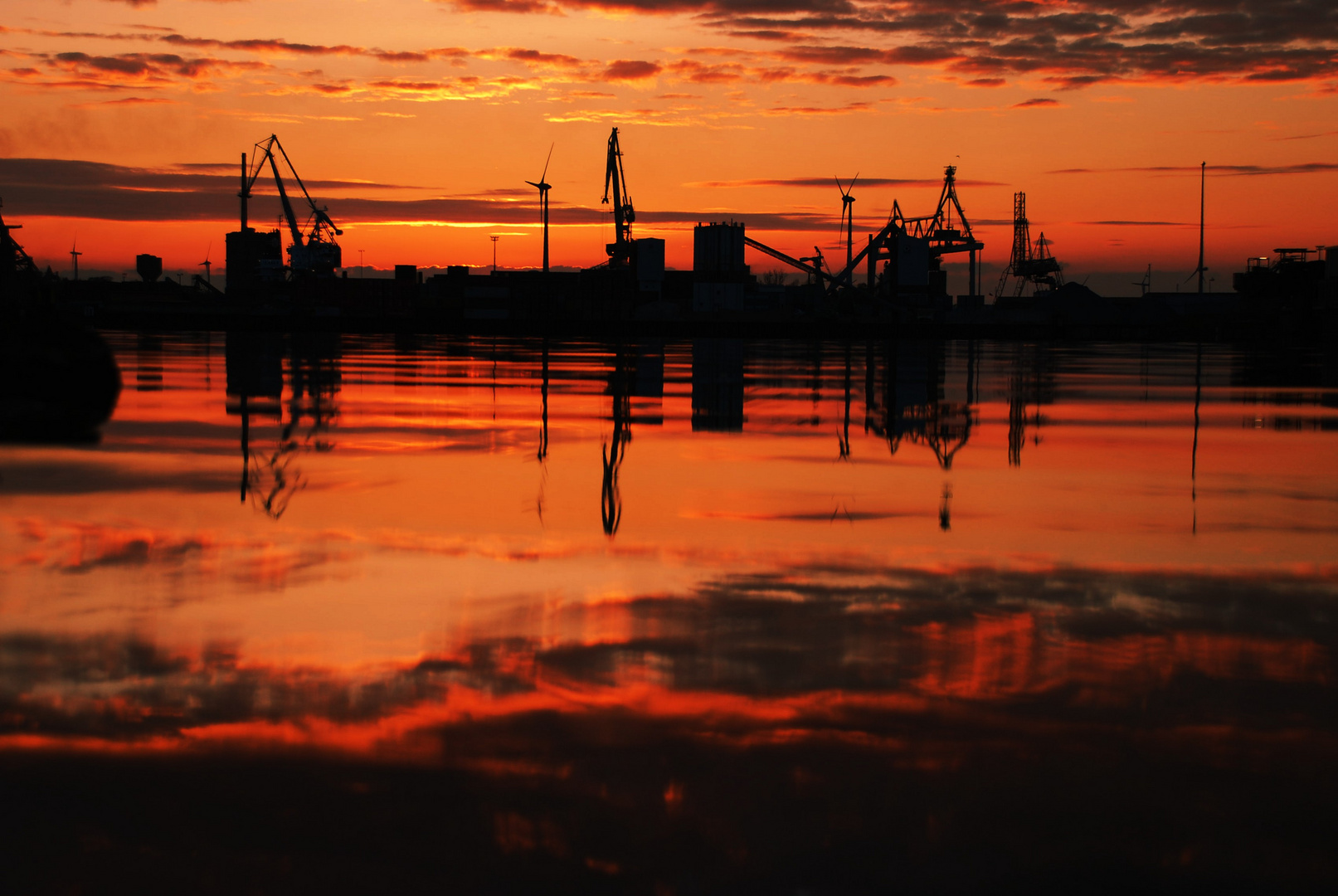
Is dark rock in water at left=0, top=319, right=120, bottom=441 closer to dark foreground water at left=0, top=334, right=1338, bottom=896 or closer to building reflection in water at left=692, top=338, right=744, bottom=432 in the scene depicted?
dark foreground water at left=0, top=334, right=1338, bottom=896

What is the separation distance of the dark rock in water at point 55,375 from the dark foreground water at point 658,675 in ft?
25.6

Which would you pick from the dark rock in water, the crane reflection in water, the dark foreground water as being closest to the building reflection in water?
the dark foreground water

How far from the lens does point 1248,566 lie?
38.3 feet

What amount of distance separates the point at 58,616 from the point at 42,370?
889 inches

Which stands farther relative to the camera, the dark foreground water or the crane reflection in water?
the crane reflection in water

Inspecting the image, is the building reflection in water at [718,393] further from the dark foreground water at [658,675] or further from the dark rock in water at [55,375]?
the dark rock in water at [55,375]

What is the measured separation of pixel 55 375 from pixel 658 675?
86.3 feet

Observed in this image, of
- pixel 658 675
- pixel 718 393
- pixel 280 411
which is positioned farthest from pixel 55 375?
pixel 658 675

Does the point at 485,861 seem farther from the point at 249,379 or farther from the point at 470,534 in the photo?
the point at 249,379

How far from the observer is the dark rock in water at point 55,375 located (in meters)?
25.8

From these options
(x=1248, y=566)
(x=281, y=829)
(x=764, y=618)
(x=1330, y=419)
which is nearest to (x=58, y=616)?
(x=281, y=829)

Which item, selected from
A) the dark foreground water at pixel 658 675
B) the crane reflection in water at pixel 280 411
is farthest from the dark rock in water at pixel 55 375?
the dark foreground water at pixel 658 675

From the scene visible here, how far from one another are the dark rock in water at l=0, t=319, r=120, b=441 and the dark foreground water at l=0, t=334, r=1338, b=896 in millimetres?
7800

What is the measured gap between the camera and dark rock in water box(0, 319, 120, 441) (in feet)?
84.5
